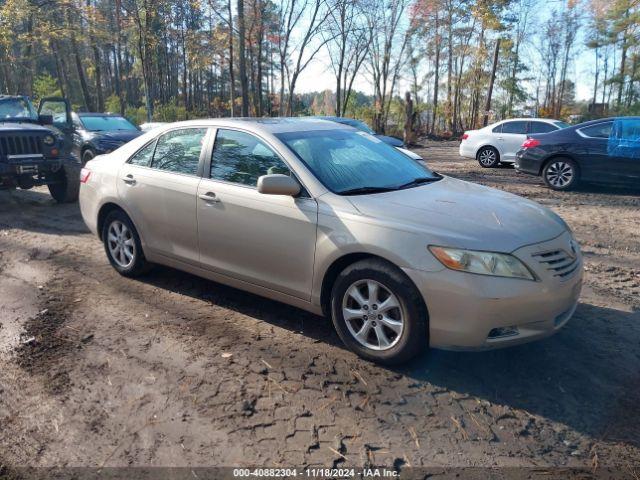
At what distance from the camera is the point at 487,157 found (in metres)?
14.9

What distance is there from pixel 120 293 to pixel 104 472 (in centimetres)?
254

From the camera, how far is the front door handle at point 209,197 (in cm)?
413

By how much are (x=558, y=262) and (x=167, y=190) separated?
3.17 meters

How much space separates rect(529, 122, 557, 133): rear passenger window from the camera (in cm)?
1372

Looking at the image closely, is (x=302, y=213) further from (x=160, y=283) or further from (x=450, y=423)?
(x=160, y=283)

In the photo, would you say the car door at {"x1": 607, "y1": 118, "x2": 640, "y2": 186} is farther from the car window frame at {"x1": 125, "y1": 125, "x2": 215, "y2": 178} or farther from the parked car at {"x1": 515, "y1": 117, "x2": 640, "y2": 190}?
the car window frame at {"x1": 125, "y1": 125, "x2": 215, "y2": 178}

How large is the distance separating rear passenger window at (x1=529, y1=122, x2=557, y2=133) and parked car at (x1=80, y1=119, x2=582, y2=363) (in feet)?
35.0

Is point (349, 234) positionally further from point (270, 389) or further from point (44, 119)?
point (44, 119)

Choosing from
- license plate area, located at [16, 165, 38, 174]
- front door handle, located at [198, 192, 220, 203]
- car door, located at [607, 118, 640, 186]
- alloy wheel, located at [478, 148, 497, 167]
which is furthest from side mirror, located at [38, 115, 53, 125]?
alloy wheel, located at [478, 148, 497, 167]

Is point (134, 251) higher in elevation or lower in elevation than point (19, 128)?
lower

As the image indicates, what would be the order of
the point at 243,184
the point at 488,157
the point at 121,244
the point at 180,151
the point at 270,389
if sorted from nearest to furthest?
the point at 270,389 < the point at 243,184 < the point at 180,151 < the point at 121,244 < the point at 488,157

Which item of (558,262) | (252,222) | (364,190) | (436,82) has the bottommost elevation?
(558,262)

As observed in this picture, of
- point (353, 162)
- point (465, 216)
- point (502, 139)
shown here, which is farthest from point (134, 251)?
point (502, 139)

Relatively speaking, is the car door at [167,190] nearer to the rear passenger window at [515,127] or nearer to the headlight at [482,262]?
the headlight at [482,262]
